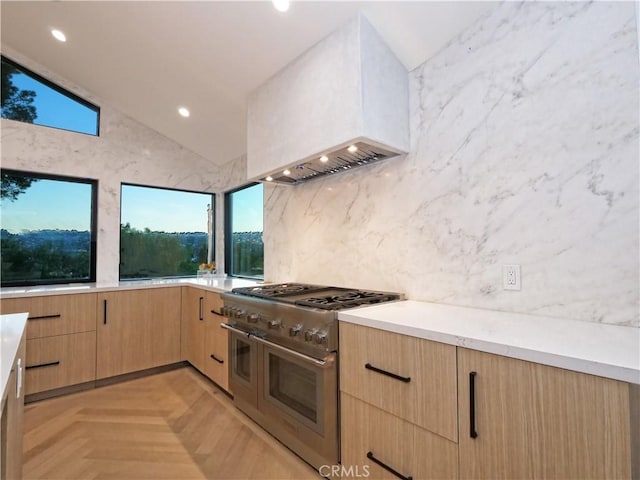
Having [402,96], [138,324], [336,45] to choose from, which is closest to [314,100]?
[336,45]

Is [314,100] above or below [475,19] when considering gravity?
below

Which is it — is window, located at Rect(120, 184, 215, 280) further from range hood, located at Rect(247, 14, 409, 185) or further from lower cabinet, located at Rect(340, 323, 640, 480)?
lower cabinet, located at Rect(340, 323, 640, 480)

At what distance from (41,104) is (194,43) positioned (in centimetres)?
200

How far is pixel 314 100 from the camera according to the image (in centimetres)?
196

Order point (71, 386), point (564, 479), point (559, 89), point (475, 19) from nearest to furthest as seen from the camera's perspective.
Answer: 1. point (564, 479)
2. point (559, 89)
3. point (475, 19)
4. point (71, 386)

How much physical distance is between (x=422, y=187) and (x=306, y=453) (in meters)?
1.67

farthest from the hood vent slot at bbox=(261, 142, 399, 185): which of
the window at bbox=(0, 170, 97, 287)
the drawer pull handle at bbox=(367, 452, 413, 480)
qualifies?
the window at bbox=(0, 170, 97, 287)

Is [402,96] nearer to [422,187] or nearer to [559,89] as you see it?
[422,187]

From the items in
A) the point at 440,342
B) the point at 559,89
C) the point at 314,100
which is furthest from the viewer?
the point at 314,100

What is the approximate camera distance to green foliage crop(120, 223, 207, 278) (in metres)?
3.62

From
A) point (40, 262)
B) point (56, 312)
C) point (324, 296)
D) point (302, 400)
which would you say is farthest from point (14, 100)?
point (302, 400)

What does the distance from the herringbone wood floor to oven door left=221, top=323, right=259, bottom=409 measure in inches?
7.4

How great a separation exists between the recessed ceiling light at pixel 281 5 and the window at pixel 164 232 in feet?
8.87

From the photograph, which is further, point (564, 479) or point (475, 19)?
point (475, 19)
